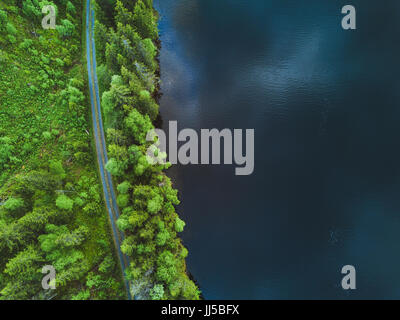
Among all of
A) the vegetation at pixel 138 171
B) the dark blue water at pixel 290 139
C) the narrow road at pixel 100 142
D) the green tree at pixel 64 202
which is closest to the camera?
the vegetation at pixel 138 171

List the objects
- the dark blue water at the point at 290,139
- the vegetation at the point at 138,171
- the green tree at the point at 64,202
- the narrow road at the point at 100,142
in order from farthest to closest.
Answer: the dark blue water at the point at 290,139 → the narrow road at the point at 100,142 → the green tree at the point at 64,202 → the vegetation at the point at 138,171

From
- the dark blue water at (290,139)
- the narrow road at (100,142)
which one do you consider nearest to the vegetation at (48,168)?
the narrow road at (100,142)

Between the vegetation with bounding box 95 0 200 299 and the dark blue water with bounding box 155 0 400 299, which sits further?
the dark blue water with bounding box 155 0 400 299

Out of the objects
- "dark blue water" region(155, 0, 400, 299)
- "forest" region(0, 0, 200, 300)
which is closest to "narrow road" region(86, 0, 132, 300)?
"forest" region(0, 0, 200, 300)

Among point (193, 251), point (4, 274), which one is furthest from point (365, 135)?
point (4, 274)

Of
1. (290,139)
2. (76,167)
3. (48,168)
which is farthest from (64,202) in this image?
(290,139)

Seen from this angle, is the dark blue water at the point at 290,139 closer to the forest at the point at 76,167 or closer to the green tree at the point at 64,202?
the forest at the point at 76,167

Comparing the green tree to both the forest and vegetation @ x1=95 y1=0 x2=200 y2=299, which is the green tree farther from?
vegetation @ x1=95 y1=0 x2=200 y2=299
